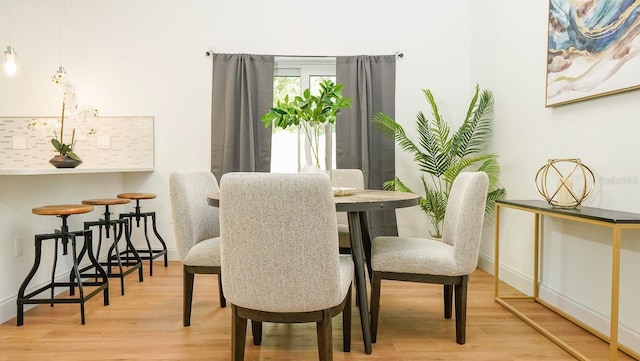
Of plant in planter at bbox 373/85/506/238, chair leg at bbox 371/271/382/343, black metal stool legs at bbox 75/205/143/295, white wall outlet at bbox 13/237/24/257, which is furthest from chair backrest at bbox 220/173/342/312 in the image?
plant in planter at bbox 373/85/506/238

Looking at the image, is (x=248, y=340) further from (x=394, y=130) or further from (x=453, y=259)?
(x=394, y=130)

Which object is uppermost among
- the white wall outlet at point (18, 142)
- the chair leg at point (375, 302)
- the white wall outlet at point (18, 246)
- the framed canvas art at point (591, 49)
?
the framed canvas art at point (591, 49)

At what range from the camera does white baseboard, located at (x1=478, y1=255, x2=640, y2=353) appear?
199 centimetres

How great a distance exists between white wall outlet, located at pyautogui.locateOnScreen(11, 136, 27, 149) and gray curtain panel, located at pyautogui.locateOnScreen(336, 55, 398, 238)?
3113mm

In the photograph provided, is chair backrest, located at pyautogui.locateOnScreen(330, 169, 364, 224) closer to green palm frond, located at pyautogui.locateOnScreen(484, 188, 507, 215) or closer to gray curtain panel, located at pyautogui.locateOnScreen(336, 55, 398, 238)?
gray curtain panel, located at pyautogui.locateOnScreen(336, 55, 398, 238)

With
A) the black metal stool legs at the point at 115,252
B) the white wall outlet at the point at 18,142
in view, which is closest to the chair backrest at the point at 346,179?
the black metal stool legs at the point at 115,252

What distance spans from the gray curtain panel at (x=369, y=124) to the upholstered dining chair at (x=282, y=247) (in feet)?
8.00

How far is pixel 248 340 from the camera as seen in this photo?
83.8 inches

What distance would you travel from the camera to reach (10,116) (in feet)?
12.7

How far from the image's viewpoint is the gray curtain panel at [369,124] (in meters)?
3.89

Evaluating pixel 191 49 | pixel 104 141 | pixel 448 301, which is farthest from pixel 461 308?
pixel 104 141

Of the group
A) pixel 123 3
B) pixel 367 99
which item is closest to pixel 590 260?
pixel 367 99

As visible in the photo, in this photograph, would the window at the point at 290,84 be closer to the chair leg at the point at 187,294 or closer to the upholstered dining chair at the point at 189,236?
the upholstered dining chair at the point at 189,236

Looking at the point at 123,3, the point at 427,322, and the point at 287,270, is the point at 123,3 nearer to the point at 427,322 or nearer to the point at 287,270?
the point at 287,270
